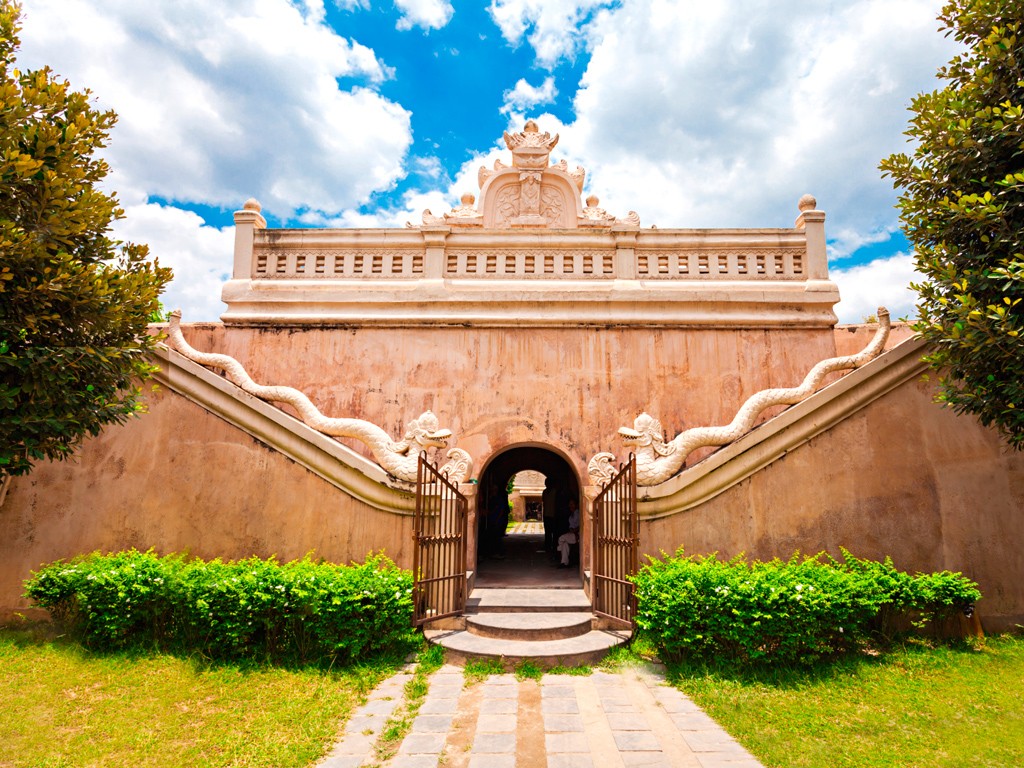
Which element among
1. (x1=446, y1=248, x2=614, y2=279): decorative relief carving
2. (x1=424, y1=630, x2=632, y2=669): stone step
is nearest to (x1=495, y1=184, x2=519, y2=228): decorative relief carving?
(x1=446, y1=248, x2=614, y2=279): decorative relief carving

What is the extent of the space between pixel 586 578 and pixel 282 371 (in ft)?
19.8

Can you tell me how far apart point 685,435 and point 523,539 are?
10.3m

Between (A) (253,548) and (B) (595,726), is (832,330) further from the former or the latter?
(A) (253,548)

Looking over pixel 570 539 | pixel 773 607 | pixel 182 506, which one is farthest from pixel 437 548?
pixel 570 539

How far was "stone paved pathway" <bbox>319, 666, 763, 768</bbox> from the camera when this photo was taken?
4141 mm

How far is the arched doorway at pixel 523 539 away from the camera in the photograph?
9570 mm

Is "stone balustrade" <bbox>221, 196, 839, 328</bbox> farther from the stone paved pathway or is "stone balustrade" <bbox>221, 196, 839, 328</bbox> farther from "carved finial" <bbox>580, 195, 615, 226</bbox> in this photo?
the stone paved pathway

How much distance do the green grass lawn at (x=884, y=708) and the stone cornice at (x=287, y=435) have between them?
3.76 m

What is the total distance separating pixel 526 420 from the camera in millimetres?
9414

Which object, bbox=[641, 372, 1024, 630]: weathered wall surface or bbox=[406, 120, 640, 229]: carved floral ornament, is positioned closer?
bbox=[641, 372, 1024, 630]: weathered wall surface

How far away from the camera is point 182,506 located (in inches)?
297

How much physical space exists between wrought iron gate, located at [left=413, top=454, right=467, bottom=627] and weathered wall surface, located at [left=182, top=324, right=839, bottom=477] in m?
2.12

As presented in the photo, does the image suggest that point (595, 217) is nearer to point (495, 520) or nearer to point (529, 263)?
point (529, 263)

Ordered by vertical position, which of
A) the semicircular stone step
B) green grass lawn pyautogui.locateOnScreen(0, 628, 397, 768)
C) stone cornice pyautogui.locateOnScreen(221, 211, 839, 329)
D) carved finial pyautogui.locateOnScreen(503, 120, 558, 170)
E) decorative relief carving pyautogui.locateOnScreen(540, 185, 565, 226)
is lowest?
green grass lawn pyautogui.locateOnScreen(0, 628, 397, 768)
